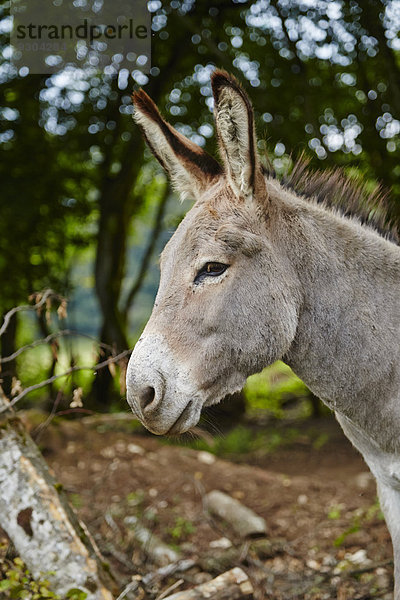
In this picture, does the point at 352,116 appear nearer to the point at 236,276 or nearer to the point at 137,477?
the point at 137,477

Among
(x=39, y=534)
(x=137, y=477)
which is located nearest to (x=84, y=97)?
(x=137, y=477)

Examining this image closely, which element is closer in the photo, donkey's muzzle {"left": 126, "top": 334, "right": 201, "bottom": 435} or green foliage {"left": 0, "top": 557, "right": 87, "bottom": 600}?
donkey's muzzle {"left": 126, "top": 334, "right": 201, "bottom": 435}

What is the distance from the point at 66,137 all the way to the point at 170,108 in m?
1.79

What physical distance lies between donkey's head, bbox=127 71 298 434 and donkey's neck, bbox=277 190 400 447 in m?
0.09

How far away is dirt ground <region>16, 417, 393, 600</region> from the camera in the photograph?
380 centimetres

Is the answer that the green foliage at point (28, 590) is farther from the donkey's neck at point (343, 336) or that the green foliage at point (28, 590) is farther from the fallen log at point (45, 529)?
the donkey's neck at point (343, 336)

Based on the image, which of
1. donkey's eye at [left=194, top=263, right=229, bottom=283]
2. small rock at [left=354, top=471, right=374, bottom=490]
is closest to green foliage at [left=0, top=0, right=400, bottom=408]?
small rock at [left=354, top=471, right=374, bottom=490]

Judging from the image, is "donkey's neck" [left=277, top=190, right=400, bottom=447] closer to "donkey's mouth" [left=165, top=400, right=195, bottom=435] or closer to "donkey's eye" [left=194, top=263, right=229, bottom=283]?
"donkey's eye" [left=194, top=263, right=229, bottom=283]

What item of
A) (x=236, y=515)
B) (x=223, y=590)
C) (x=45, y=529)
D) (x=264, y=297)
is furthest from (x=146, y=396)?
(x=236, y=515)

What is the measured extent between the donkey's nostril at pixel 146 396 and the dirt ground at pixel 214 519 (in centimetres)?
157

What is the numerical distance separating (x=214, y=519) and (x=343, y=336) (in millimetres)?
3032

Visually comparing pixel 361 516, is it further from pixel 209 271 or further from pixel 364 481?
pixel 209 271

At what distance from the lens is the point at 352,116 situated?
27.0ft

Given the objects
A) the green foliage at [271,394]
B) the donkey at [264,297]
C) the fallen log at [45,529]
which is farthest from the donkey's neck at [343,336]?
the green foliage at [271,394]
